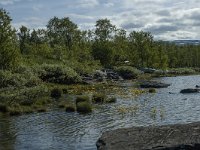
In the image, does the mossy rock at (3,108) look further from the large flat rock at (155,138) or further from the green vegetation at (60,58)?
the large flat rock at (155,138)

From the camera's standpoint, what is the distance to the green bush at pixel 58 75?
276ft

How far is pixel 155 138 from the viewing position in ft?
Result: 77.7

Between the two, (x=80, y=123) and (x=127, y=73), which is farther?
(x=127, y=73)

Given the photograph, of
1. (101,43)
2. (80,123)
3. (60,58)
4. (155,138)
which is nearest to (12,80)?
(80,123)

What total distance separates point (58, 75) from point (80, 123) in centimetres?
5008

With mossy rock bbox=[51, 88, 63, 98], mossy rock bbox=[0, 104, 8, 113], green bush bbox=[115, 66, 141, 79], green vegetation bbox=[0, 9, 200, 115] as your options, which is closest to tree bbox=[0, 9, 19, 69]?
green vegetation bbox=[0, 9, 200, 115]

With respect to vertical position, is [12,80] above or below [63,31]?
below

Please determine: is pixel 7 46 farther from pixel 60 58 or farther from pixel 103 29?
pixel 103 29

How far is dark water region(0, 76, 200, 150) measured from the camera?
29266mm

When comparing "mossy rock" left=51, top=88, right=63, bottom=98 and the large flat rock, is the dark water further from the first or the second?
"mossy rock" left=51, top=88, right=63, bottom=98

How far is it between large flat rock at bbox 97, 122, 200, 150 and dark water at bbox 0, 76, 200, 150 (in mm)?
2704

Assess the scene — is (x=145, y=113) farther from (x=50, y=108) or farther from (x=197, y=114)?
(x=50, y=108)

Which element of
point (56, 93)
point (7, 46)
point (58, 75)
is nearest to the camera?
point (56, 93)

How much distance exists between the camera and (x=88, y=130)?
1326 inches
